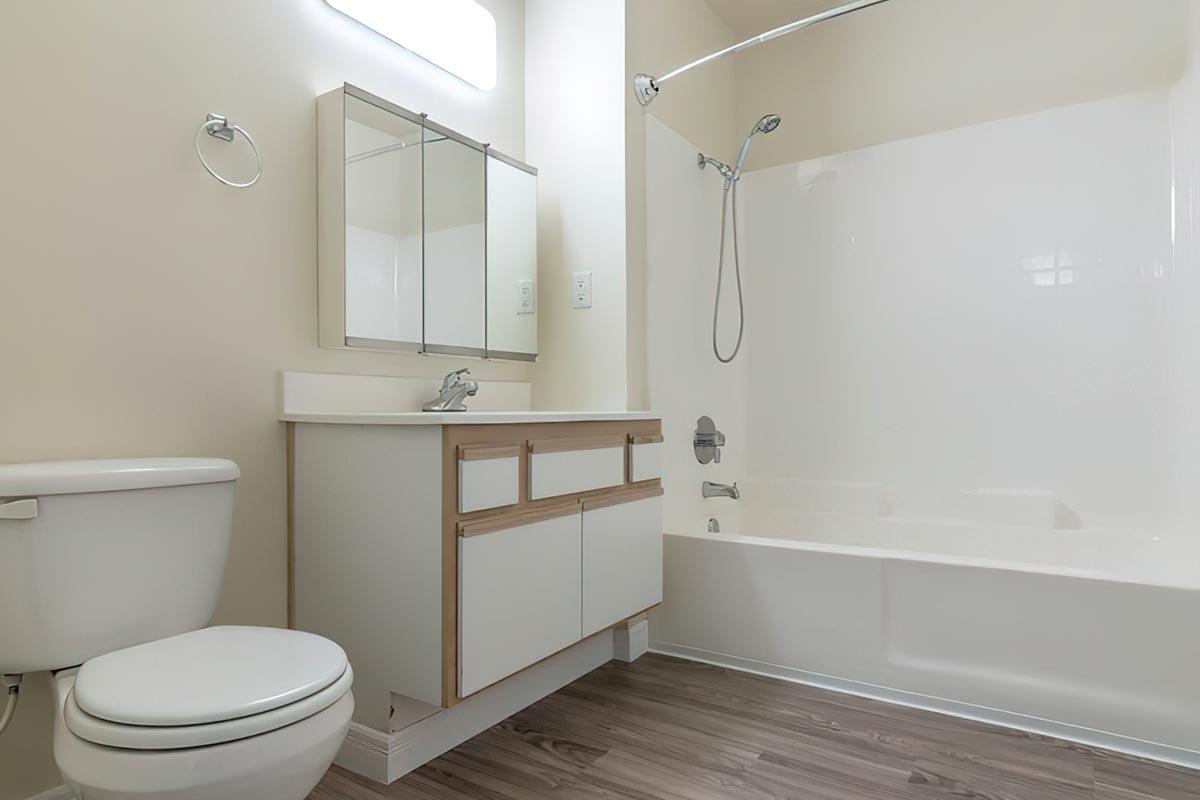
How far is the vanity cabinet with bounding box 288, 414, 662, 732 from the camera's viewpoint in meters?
1.50

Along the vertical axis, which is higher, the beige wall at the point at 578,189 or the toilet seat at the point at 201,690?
the beige wall at the point at 578,189

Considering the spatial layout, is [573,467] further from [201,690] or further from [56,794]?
[56,794]

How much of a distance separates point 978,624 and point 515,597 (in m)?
1.20

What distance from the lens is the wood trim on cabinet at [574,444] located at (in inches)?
68.7

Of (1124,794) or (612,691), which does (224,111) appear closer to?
(612,691)

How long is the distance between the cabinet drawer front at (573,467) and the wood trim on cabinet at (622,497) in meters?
0.03

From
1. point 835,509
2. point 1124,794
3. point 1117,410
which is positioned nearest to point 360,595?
point 1124,794

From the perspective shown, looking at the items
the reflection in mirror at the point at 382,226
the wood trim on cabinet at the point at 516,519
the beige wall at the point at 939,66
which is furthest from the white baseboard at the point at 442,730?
the beige wall at the point at 939,66

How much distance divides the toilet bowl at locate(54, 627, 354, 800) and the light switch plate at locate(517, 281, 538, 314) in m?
1.46

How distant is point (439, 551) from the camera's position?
4.87 feet

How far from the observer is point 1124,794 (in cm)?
151

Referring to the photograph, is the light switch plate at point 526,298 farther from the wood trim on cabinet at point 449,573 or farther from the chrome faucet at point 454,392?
the wood trim on cabinet at point 449,573

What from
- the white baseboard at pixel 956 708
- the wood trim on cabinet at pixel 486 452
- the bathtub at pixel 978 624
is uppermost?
the wood trim on cabinet at pixel 486 452

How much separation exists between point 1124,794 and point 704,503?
4.81 ft
